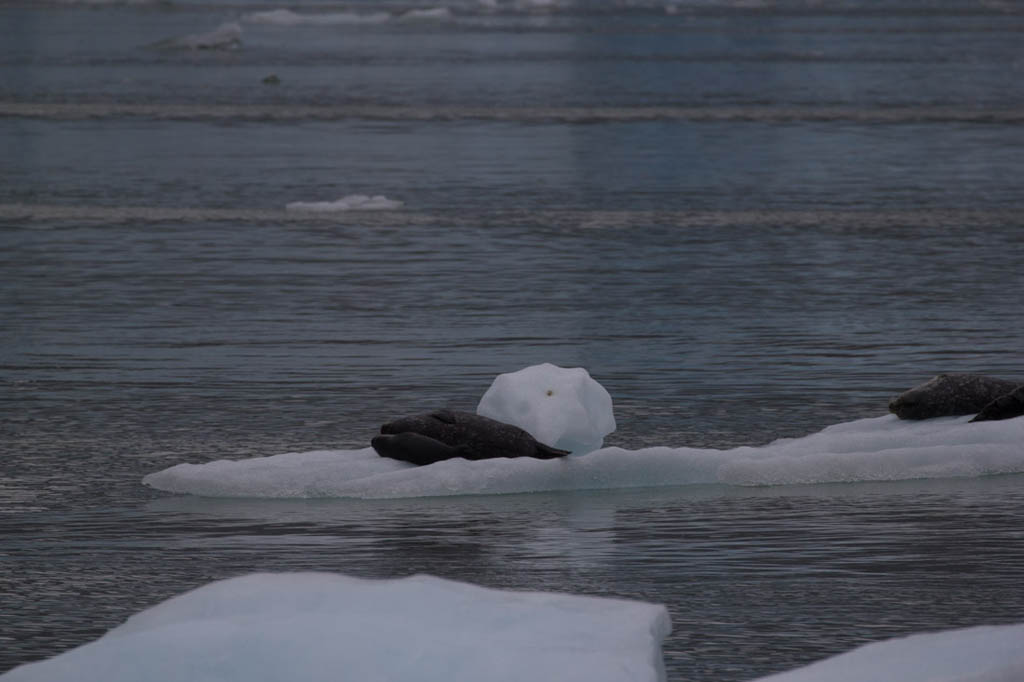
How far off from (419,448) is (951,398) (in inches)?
120

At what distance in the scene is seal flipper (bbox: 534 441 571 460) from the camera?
10922 millimetres

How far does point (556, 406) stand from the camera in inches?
432

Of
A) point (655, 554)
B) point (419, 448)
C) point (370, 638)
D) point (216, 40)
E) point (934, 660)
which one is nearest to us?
point (370, 638)

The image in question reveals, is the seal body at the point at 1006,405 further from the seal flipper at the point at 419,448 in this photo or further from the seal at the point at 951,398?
the seal flipper at the point at 419,448

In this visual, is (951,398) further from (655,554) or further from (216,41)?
(216,41)

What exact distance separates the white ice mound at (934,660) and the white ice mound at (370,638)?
0.57 m

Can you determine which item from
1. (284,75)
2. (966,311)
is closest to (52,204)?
(966,311)

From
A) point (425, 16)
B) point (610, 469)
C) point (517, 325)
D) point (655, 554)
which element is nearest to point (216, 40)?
point (425, 16)

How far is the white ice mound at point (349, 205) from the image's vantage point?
25500mm

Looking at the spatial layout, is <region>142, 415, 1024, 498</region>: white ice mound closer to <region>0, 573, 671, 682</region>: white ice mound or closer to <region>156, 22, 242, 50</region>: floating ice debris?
<region>0, 573, 671, 682</region>: white ice mound

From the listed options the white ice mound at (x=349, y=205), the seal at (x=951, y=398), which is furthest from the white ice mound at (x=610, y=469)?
the white ice mound at (x=349, y=205)

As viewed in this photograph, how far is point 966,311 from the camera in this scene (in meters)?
17.2

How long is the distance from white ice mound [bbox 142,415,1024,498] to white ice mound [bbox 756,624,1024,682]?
335 cm

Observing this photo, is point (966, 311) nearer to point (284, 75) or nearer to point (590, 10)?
point (284, 75)
